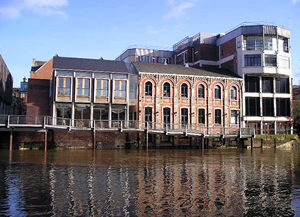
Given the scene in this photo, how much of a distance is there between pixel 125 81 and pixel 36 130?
11.3 metres

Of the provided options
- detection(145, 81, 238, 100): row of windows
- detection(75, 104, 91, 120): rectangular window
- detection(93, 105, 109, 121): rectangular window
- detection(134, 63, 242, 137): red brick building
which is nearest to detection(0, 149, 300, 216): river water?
detection(75, 104, 91, 120): rectangular window

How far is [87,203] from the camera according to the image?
34.6 ft

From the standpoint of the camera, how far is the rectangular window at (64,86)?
3423 cm

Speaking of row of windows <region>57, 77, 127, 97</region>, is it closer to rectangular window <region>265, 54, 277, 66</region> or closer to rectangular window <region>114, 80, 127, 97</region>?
rectangular window <region>114, 80, 127, 97</region>

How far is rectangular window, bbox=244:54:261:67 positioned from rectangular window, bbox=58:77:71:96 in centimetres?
2443

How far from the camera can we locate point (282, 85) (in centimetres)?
4506

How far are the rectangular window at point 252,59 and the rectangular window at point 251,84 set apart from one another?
1.94 meters

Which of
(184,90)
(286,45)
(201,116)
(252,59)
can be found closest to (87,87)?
(184,90)

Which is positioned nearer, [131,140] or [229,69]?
[131,140]

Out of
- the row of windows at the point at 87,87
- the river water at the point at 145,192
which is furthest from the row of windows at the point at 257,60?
the river water at the point at 145,192

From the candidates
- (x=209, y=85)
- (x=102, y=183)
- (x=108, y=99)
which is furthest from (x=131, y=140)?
(x=102, y=183)

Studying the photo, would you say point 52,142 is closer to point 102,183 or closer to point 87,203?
point 102,183

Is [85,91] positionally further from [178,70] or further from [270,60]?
Result: [270,60]

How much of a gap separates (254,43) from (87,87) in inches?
964
